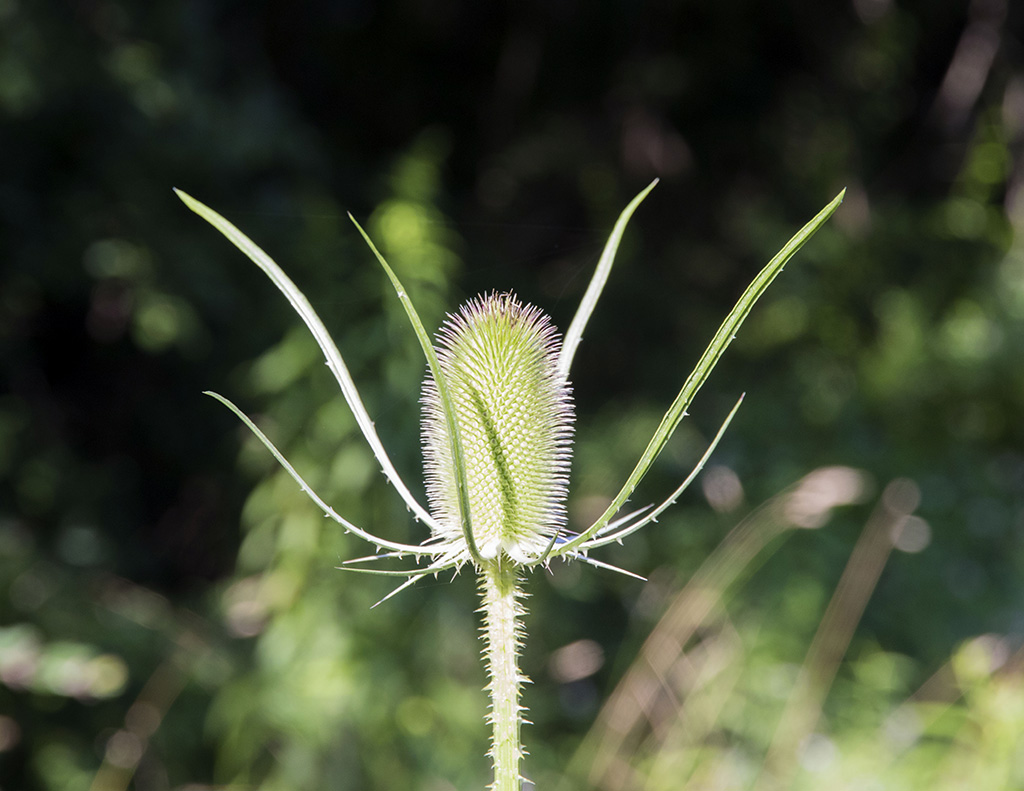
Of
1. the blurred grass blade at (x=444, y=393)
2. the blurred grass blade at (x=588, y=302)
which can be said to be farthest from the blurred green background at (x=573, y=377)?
the blurred grass blade at (x=444, y=393)

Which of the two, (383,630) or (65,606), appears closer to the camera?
(383,630)

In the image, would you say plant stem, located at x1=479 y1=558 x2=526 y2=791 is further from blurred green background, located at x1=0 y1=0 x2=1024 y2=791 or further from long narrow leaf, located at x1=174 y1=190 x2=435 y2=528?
blurred green background, located at x1=0 y1=0 x2=1024 y2=791

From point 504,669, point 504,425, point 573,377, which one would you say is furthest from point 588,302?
point 573,377

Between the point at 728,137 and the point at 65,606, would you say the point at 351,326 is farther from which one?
the point at 728,137

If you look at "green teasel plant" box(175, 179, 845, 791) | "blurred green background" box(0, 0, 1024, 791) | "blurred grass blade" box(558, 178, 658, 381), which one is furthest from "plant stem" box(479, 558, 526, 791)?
"blurred green background" box(0, 0, 1024, 791)

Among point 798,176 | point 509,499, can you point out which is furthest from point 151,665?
point 798,176

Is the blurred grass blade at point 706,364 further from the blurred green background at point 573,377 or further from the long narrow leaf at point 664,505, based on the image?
the blurred green background at point 573,377
